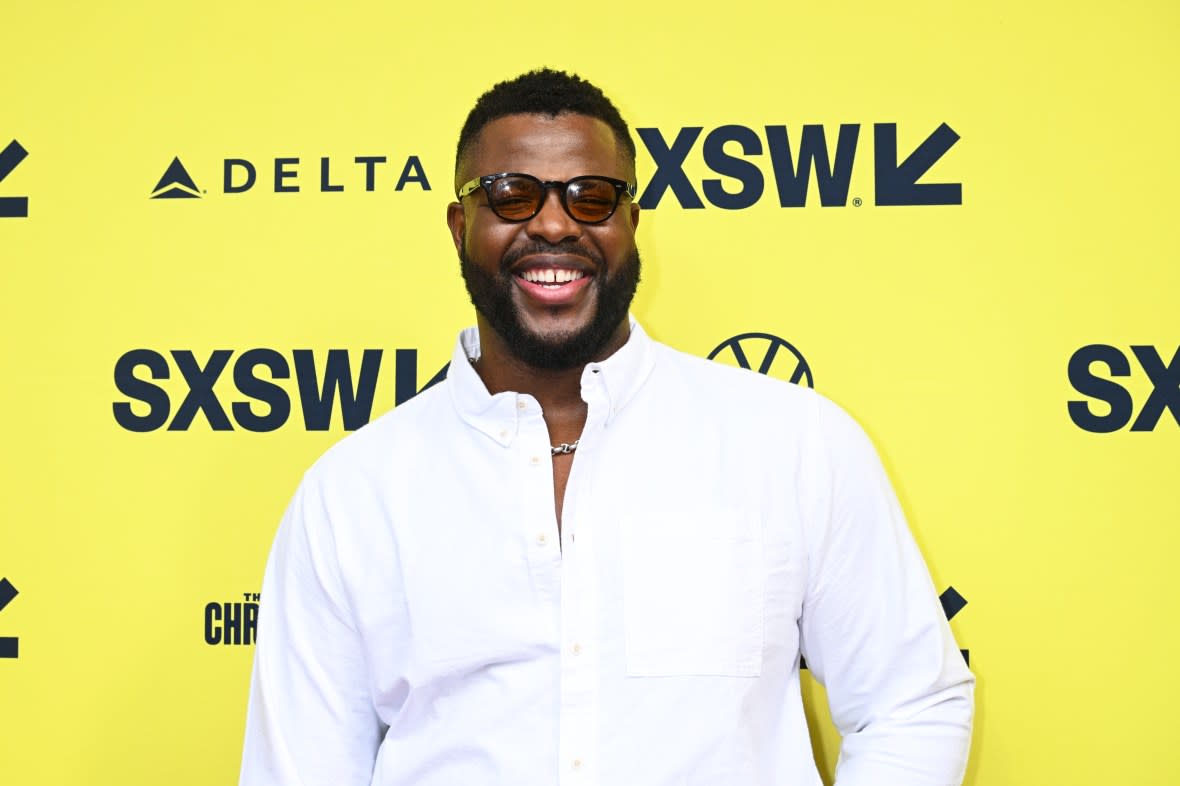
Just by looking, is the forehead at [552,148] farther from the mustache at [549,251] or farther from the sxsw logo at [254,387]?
the sxsw logo at [254,387]

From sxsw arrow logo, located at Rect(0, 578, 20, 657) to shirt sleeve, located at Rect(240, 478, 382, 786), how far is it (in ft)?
2.22

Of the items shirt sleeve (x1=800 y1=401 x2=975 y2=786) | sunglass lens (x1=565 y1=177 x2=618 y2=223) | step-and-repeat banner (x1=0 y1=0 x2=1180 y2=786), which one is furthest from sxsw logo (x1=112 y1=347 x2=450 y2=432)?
shirt sleeve (x1=800 y1=401 x2=975 y2=786)

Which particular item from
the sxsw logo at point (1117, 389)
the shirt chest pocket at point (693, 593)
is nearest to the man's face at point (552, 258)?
the shirt chest pocket at point (693, 593)

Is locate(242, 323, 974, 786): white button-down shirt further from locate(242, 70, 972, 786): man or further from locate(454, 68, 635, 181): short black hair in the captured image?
locate(454, 68, 635, 181): short black hair

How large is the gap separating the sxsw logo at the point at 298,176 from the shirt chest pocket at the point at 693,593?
2.74ft

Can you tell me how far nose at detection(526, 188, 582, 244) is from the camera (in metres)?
1.42

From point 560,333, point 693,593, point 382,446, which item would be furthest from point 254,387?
point 693,593

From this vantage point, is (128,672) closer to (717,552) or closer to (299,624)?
(299,624)

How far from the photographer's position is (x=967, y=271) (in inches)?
71.3

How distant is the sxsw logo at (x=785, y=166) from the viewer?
1.83 m

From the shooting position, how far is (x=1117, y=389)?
1.79 meters

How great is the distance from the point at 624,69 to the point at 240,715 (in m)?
1.28

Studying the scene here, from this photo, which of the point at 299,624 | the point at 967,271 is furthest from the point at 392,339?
the point at 967,271

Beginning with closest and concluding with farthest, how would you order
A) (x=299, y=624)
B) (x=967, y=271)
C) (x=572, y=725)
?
(x=572, y=725) → (x=299, y=624) → (x=967, y=271)
